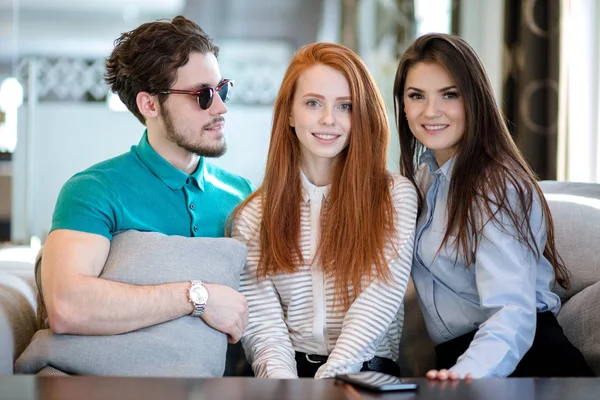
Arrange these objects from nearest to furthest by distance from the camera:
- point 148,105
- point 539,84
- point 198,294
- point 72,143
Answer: point 198,294 → point 148,105 → point 539,84 → point 72,143

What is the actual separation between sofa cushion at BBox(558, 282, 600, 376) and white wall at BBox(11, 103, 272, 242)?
262cm

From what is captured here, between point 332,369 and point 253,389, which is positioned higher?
point 253,389

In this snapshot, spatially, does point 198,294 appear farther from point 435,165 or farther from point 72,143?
point 72,143

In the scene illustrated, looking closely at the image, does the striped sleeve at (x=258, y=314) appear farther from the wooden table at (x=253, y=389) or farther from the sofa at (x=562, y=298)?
the wooden table at (x=253, y=389)

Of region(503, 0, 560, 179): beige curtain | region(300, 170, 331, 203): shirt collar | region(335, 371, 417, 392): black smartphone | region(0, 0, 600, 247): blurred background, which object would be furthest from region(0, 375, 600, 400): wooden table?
region(0, 0, 600, 247): blurred background

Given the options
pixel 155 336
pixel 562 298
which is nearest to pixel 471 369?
pixel 562 298

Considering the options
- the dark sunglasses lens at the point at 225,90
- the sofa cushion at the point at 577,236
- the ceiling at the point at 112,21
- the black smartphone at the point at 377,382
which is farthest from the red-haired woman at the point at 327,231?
the ceiling at the point at 112,21

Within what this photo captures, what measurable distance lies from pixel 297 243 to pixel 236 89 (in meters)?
2.64

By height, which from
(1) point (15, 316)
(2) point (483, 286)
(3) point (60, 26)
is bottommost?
(1) point (15, 316)

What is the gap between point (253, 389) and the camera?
110 centimetres

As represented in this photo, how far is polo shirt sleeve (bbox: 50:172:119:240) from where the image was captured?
1.74m

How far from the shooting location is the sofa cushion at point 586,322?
5.89 feet

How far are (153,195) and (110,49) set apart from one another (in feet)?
8.97

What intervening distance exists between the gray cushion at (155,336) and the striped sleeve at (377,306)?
0.88ft
